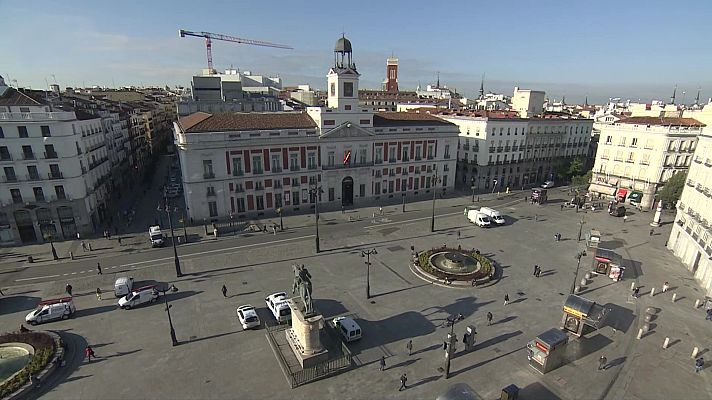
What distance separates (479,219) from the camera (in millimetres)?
51812

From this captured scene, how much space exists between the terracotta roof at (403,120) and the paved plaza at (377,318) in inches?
855

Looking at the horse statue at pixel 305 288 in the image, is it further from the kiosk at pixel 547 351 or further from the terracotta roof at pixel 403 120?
the terracotta roof at pixel 403 120

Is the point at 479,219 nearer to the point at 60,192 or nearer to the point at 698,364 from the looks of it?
the point at 698,364

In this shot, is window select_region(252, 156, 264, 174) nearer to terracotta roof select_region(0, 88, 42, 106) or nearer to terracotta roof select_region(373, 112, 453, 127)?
terracotta roof select_region(373, 112, 453, 127)

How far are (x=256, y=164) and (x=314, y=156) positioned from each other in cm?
903

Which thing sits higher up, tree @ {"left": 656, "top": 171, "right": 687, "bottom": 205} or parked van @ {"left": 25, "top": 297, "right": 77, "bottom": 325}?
tree @ {"left": 656, "top": 171, "right": 687, "bottom": 205}

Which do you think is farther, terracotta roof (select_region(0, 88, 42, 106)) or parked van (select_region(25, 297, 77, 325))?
terracotta roof (select_region(0, 88, 42, 106))

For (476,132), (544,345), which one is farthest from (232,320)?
(476,132)

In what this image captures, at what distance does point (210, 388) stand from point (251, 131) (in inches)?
1439

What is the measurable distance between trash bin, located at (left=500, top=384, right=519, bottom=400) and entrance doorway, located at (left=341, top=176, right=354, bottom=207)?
42316 mm

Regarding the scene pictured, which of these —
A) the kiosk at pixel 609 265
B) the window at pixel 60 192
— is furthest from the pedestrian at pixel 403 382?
the window at pixel 60 192

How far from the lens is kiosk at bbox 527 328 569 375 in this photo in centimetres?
2350

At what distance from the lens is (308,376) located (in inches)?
906

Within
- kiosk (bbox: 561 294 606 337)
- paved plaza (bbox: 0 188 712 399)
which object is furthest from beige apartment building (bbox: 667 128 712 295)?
kiosk (bbox: 561 294 606 337)
